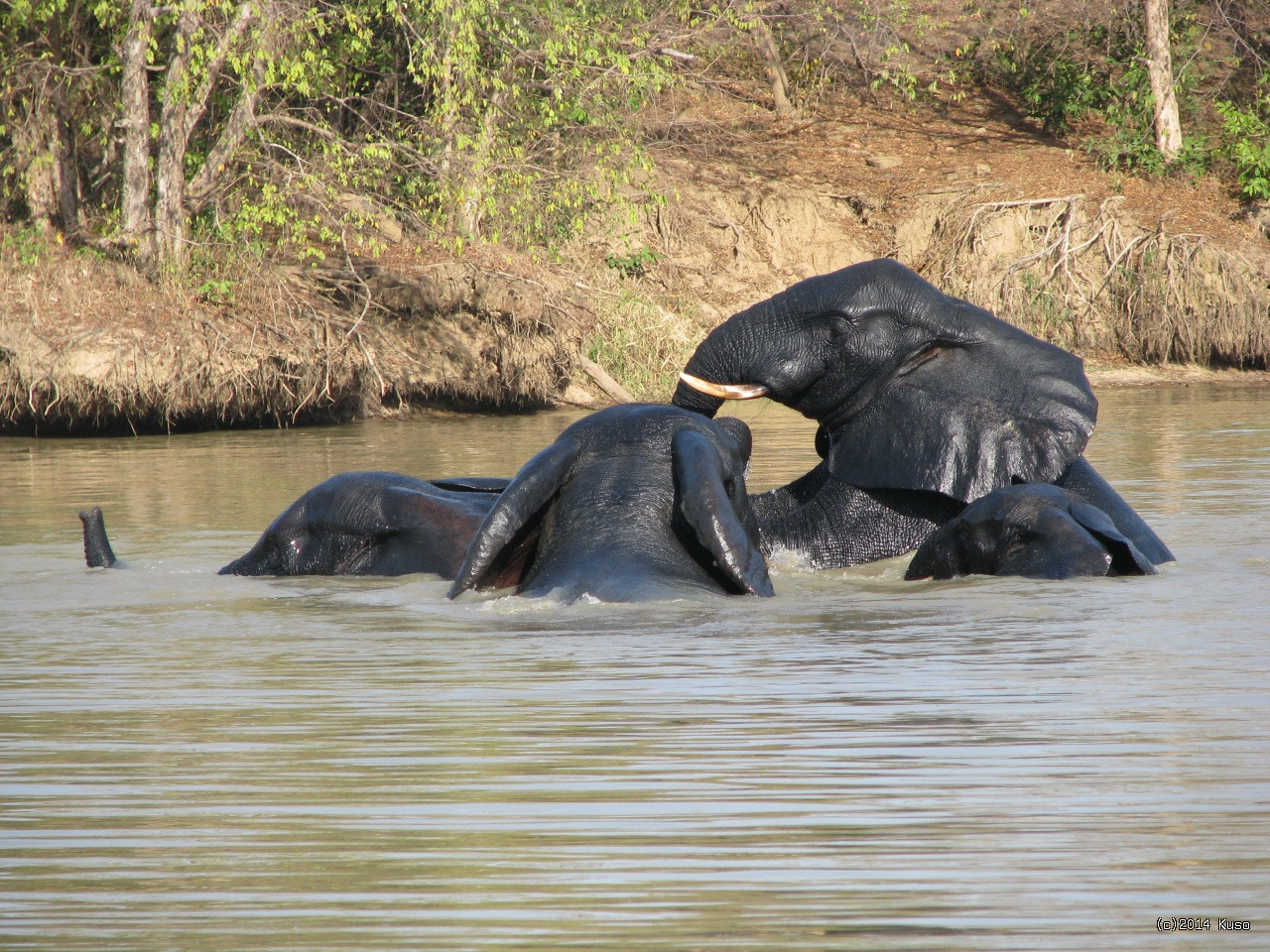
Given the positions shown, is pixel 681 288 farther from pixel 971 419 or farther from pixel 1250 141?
pixel 971 419

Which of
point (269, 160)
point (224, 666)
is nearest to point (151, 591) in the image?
point (224, 666)

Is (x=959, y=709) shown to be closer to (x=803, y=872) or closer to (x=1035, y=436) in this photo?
(x=803, y=872)

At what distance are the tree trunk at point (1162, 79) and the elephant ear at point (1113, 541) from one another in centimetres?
2356

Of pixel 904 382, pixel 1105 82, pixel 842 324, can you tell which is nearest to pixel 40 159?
pixel 842 324

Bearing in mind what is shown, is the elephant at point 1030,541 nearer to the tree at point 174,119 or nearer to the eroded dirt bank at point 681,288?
the eroded dirt bank at point 681,288

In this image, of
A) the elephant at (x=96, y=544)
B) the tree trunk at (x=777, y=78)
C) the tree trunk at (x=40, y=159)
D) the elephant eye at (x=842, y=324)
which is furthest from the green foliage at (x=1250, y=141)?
the elephant at (x=96, y=544)

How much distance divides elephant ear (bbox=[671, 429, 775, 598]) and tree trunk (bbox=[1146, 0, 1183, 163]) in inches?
961

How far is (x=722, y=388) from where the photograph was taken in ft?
23.8

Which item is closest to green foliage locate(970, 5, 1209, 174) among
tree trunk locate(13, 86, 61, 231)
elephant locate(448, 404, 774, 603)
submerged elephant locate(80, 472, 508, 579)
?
tree trunk locate(13, 86, 61, 231)

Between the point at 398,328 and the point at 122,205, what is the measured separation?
11.0 ft

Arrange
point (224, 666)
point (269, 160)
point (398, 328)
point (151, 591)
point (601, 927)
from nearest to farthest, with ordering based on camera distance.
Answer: point (601, 927) < point (224, 666) < point (151, 591) < point (269, 160) < point (398, 328)

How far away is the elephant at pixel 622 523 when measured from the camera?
6094 millimetres

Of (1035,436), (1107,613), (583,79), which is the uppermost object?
(583,79)

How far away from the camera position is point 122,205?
773 inches
